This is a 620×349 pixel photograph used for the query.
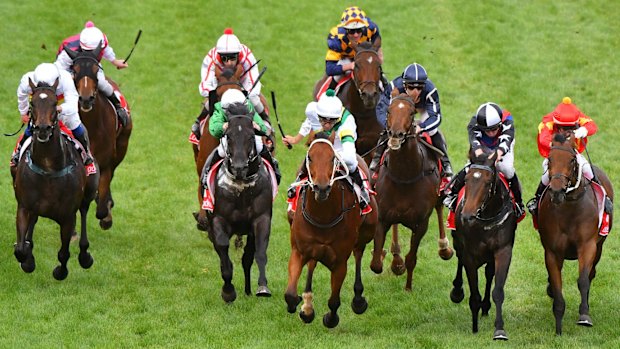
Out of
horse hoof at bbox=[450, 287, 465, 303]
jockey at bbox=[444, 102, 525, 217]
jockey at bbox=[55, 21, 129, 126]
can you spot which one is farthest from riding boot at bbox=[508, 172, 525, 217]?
jockey at bbox=[55, 21, 129, 126]

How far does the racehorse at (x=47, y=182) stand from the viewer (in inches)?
560

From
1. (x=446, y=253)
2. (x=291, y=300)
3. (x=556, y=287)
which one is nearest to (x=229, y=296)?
(x=291, y=300)

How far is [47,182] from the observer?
1456 centimetres

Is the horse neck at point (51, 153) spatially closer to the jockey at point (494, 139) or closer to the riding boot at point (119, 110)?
the riding boot at point (119, 110)

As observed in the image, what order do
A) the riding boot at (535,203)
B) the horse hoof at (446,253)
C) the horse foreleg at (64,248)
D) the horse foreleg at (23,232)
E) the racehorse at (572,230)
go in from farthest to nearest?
the horse hoof at (446,253) → the horse foreleg at (64,248) → the horse foreleg at (23,232) → the riding boot at (535,203) → the racehorse at (572,230)

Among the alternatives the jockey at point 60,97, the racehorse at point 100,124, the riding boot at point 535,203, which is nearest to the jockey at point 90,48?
the racehorse at point 100,124

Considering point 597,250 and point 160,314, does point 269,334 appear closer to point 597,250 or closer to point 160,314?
point 160,314

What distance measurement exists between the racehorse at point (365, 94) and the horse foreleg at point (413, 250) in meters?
1.86

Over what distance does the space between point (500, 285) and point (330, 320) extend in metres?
1.97

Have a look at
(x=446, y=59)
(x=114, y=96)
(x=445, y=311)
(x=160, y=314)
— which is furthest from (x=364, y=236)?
(x=446, y=59)

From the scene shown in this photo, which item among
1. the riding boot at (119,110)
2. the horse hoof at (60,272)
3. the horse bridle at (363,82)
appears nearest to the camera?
the horse hoof at (60,272)

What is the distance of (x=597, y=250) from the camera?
14484 mm

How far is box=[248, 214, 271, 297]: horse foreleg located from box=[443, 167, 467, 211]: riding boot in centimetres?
221

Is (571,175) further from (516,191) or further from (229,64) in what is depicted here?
(229,64)
